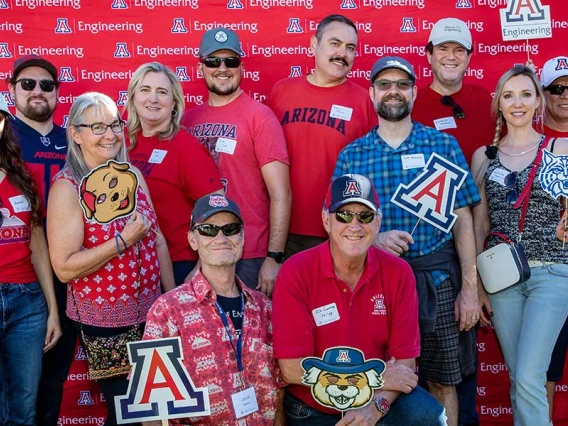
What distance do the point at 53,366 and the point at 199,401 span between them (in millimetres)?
1366

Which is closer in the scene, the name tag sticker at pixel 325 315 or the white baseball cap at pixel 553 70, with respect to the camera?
the name tag sticker at pixel 325 315

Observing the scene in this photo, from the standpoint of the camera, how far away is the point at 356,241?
319 centimetres

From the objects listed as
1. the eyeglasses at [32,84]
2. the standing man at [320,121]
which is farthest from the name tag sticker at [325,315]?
the eyeglasses at [32,84]

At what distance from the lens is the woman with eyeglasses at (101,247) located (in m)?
3.19

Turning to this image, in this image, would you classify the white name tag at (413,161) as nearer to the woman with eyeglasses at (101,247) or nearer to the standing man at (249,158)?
the standing man at (249,158)

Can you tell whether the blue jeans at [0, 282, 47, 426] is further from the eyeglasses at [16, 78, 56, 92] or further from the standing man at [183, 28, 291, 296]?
the eyeglasses at [16, 78, 56, 92]

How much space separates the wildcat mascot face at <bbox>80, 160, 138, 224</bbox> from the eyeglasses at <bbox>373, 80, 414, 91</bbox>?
1.40m

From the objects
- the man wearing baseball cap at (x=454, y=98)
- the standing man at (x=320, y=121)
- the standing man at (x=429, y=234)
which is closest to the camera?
the standing man at (x=429, y=234)

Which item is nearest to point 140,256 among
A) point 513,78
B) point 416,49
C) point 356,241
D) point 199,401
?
point 199,401

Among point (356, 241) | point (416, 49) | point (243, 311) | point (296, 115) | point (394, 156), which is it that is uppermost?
point (416, 49)

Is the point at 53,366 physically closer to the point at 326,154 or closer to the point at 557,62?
the point at 326,154

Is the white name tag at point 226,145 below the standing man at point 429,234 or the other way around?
the other way around

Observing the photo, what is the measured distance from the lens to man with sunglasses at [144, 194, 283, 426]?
3.01 metres

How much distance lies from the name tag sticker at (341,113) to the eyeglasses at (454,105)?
58 centimetres
